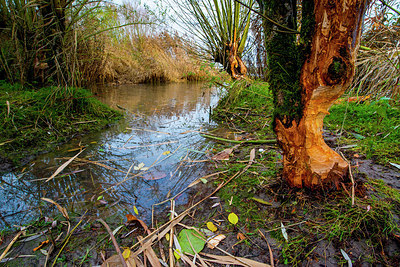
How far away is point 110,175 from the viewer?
178 cm

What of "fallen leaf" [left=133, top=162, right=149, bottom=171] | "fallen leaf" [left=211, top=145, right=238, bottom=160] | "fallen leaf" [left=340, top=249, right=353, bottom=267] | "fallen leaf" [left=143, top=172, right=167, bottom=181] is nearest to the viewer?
"fallen leaf" [left=340, top=249, right=353, bottom=267]

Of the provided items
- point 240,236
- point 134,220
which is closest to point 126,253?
point 134,220

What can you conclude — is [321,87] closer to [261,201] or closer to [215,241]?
[261,201]

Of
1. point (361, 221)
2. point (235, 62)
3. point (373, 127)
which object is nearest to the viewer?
point (361, 221)

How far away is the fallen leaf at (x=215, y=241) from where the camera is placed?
1.06 meters

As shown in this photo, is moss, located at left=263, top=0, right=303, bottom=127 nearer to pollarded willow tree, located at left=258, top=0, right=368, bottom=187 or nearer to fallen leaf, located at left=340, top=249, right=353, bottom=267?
pollarded willow tree, located at left=258, top=0, right=368, bottom=187

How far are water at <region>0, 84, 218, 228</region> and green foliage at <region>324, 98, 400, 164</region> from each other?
1510 millimetres

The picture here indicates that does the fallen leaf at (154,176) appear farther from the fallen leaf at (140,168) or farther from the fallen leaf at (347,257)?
the fallen leaf at (347,257)

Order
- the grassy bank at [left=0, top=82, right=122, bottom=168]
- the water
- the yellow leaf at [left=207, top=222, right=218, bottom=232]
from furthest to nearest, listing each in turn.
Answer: the grassy bank at [left=0, top=82, right=122, bottom=168]
the water
the yellow leaf at [left=207, top=222, right=218, bottom=232]

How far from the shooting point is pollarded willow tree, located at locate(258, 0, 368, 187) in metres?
0.88

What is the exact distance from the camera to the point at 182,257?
3.35 ft

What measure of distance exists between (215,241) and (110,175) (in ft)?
3.92

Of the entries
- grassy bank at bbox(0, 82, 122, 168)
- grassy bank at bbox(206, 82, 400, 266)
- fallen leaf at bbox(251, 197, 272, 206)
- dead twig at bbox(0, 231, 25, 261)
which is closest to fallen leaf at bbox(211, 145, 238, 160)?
grassy bank at bbox(206, 82, 400, 266)

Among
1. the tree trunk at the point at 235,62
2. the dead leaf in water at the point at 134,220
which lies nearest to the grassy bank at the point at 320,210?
the dead leaf in water at the point at 134,220
